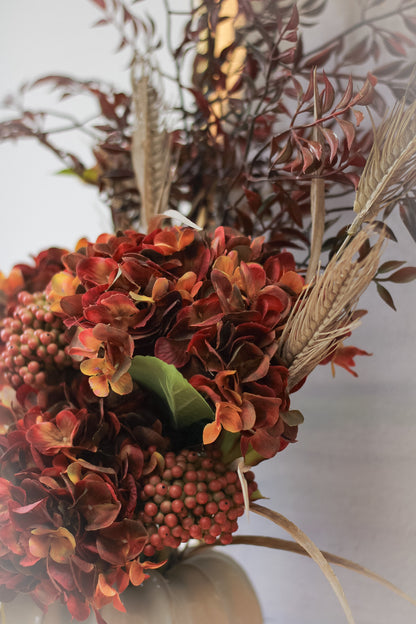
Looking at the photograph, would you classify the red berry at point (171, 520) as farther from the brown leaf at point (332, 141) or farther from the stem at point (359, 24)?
the stem at point (359, 24)

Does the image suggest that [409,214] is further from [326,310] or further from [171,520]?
[171,520]

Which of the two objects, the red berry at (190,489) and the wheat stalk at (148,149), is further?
the wheat stalk at (148,149)

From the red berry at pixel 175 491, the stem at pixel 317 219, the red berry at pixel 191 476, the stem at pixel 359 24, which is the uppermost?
the stem at pixel 359 24

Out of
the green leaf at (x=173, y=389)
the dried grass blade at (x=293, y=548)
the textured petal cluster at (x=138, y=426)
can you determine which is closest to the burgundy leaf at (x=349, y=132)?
the textured petal cluster at (x=138, y=426)

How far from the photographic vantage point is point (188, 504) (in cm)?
40

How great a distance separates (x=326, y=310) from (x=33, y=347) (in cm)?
25

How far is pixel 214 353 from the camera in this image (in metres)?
0.38

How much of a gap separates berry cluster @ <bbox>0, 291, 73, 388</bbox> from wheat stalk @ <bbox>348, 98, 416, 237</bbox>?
259 mm

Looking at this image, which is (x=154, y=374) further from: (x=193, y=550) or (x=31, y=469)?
(x=193, y=550)

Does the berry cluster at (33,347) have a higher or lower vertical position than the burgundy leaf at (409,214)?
lower

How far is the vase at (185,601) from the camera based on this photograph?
45cm

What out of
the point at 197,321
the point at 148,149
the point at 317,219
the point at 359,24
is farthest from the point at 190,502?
the point at 359,24

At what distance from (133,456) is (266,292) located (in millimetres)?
160

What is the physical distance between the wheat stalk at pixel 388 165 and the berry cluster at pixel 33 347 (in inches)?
10.2
